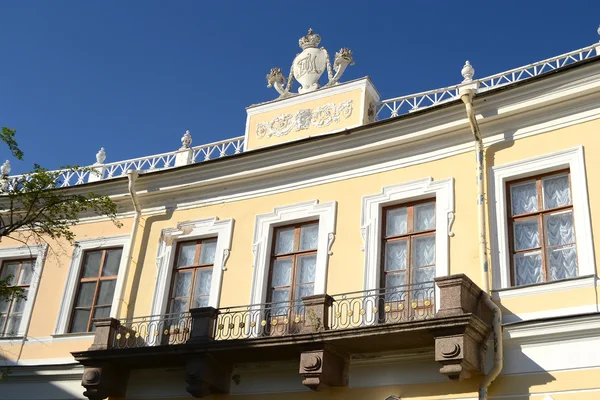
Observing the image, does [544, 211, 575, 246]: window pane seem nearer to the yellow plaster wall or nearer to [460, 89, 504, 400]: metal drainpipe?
[460, 89, 504, 400]: metal drainpipe

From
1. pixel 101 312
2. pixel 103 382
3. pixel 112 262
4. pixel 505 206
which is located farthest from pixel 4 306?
pixel 505 206

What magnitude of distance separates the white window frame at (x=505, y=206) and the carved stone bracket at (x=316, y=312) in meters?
2.33

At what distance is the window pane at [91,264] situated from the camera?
49.6 ft

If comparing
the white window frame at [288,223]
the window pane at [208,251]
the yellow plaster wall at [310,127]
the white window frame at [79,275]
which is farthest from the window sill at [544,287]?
the white window frame at [79,275]

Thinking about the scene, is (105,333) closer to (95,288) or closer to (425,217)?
(95,288)

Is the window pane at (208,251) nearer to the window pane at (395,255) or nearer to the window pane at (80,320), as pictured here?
the window pane at (80,320)

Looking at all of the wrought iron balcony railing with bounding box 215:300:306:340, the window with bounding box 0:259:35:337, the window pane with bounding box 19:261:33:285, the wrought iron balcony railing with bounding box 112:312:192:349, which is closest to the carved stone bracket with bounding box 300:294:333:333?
the wrought iron balcony railing with bounding box 215:300:306:340

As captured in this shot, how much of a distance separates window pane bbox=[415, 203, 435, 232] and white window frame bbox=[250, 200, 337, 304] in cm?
138

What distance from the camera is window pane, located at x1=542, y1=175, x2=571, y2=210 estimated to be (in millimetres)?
11172

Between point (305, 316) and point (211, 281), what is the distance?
2.67 m

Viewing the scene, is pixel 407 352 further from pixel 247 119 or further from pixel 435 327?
pixel 247 119

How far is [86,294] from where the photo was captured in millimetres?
14914

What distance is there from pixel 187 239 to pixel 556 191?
6456 millimetres

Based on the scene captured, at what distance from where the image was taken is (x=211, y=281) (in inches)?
537
